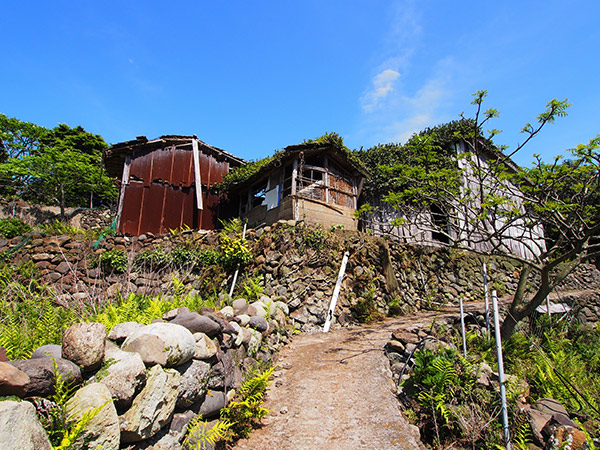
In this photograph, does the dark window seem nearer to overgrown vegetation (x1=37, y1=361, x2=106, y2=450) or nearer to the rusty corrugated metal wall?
overgrown vegetation (x1=37, y1=361, x2=106, y2=450)

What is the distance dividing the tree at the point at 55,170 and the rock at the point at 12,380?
18.3 metres

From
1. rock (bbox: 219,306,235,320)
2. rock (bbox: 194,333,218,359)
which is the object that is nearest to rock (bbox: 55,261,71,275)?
rock (bbox: 219,306,235,320)

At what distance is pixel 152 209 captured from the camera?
15281 millimetres

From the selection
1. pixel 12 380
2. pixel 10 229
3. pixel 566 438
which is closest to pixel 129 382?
pixel 12 380

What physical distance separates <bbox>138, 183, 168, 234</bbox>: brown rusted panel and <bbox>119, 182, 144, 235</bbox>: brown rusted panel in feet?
0.68

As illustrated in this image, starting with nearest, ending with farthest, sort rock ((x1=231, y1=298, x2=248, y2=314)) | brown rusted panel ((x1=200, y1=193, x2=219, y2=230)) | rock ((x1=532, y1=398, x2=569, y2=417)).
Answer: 1. rock ((x1=532, y1=398, x2=569, y2=417))
2. rock ((x1=231, y1=298, x2=248, y2=314))
3. brown rusted panel ((x1=200, y1=193, x2=219, y2=230))

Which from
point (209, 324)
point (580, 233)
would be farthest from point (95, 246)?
point (580, 233)

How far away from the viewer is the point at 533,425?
14.1 ft

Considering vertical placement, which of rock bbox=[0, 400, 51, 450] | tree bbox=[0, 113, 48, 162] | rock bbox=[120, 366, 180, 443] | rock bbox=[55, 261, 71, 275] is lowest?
rock bbox=[120, 366, 180, 443]

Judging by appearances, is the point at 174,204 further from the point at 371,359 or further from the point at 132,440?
the point at 132,440

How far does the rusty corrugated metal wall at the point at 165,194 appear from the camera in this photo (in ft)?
49.1

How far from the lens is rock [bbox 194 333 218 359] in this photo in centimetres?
416

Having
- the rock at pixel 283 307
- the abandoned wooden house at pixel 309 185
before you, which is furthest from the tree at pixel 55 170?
the rock at pixel 283 307

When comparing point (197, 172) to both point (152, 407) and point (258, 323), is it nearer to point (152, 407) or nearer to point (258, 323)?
point (258, 323)
